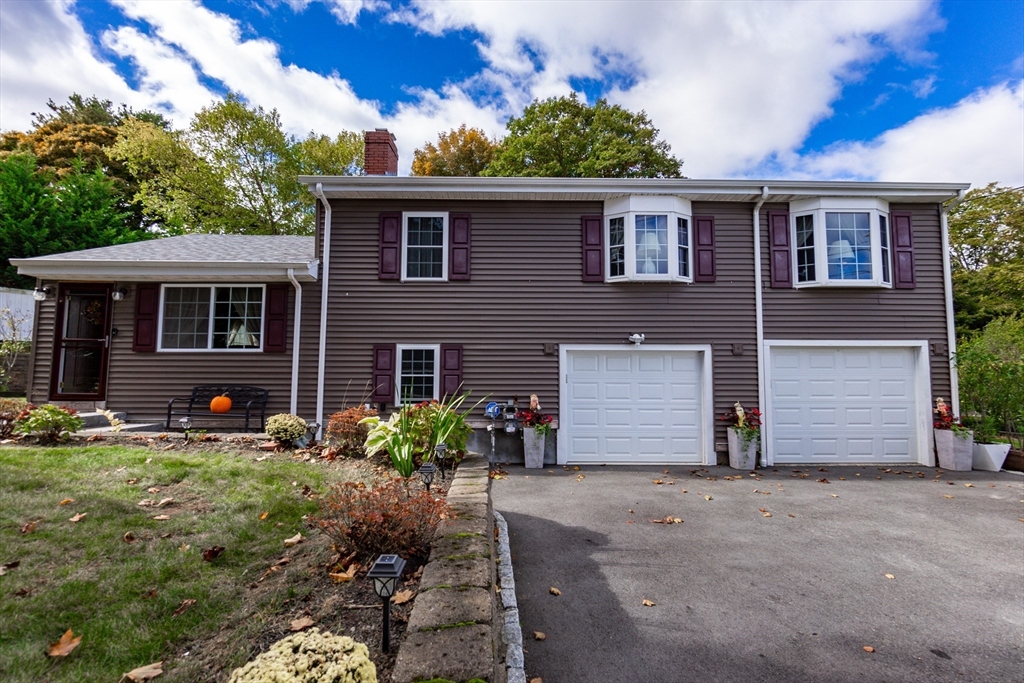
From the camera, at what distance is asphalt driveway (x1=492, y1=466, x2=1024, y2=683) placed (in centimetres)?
265

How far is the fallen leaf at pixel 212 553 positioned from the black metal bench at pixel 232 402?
5.39 m

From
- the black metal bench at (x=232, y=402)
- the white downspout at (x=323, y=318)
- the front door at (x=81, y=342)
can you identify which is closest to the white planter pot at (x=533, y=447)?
the white downspout at (x=323, y=318)

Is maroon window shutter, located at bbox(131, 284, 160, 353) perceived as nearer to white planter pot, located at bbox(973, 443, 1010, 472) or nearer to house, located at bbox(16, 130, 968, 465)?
house, located at bbox(16, 130, 968, 465)

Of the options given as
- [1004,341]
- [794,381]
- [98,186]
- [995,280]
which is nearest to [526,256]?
[794,381]

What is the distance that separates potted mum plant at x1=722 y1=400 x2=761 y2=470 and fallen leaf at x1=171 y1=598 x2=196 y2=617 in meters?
7.83

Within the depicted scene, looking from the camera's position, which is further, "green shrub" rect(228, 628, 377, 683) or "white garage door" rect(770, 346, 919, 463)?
A: "white garage door" rect(770, 346, 919, 463)

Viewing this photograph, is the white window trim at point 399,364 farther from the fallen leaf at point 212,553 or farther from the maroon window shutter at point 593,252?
the fallen leaf at point 212,553

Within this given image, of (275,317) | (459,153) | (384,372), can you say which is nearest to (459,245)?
(384,372)

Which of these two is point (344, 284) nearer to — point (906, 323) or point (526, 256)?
point (526, 256)

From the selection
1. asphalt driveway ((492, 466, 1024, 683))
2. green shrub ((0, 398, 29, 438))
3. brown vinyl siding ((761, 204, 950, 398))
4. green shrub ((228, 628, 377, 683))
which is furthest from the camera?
brown vinyl siding ((761, 204, 950, 398))

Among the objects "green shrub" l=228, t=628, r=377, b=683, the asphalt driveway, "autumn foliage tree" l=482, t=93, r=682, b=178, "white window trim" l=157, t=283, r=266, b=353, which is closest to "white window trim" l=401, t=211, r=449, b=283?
"white window trim" l=157, t=283, r=266, b=353

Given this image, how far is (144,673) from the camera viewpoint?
6.18 ft

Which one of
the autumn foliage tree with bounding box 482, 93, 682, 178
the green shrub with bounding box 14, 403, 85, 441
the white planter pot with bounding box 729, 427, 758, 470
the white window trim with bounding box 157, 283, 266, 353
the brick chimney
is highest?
the autumn foliage tree with bounding box 482, 93, 682, 178

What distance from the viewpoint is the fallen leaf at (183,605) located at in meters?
2.37
